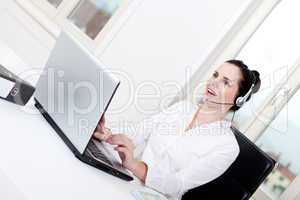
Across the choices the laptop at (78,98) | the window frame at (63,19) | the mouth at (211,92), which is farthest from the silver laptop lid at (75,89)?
the window frame at (63,19)

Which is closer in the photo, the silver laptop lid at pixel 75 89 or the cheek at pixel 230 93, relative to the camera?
the silver laptop lid at pixel 75 89

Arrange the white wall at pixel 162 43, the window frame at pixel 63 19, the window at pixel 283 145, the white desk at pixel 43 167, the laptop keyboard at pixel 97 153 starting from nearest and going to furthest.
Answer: the white desk at pixel 43 167, the laptop keyboard at pixel 97 153, the window at pixel 283 145, the white wall at pixel 162 43, the window frame at pixel 63 19

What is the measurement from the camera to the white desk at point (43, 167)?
93cm

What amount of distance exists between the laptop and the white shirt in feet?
0.75

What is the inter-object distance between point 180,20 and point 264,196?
1.37m

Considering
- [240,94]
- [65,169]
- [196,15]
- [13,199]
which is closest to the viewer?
[13,199]

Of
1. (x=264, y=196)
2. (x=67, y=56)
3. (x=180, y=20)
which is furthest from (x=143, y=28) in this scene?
(x=264, y=196)

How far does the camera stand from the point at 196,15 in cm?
237

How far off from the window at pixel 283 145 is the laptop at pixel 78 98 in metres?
1.23

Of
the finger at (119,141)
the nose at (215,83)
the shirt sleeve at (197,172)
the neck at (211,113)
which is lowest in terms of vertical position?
the finger at (119,141)

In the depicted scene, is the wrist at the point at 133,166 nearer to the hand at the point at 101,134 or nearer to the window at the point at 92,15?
the hand at the point at 101,134

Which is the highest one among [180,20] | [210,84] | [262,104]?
[180,20]

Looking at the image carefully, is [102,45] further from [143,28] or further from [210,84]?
[210,84]

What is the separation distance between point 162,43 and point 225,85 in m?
0.93
